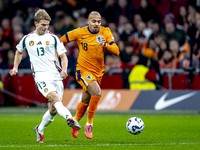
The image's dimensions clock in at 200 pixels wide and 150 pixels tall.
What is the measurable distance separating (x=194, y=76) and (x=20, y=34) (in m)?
7.76

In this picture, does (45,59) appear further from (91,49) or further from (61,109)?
(91,49)

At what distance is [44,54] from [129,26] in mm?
9989

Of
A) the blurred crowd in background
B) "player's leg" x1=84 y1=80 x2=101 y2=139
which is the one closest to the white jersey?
"player's leg" x1=84 y1=80 x2=101 y2=139

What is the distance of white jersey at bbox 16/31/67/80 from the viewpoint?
7.57m

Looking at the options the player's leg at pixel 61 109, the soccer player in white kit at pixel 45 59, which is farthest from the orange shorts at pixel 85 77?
the player's leg at pixel 61 109

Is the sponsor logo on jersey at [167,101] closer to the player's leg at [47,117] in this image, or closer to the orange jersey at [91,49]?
the orange jersey at [91,49]

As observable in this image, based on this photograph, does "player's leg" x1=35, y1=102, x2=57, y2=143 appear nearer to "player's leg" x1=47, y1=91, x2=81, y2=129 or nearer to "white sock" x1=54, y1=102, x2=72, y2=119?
"player's leg" x1=47, y1=91, x2=81, y2=129

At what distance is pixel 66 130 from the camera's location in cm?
995

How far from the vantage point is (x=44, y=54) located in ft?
25.0

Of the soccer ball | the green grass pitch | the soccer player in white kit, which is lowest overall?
the green grass pitch

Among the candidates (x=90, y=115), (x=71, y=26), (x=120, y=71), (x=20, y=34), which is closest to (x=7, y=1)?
(x=20, y=34)

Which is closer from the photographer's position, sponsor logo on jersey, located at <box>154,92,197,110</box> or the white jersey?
the white jersey

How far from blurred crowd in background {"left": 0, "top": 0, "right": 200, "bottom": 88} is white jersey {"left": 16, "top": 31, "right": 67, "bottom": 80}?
24.7 ft

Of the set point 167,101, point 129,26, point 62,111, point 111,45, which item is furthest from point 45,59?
point 129,26
